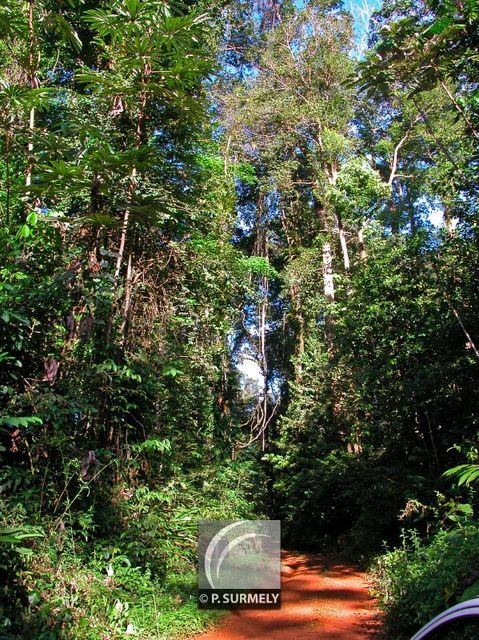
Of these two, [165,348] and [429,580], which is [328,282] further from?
[429,580]

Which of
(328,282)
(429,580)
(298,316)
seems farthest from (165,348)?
(298,316)

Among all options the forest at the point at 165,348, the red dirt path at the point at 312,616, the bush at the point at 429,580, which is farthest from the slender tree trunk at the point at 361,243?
the bush at the point at 429,580

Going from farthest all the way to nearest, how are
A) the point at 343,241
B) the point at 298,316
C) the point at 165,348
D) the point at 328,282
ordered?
the point at 298,316 < the point at 328,282 < the point at 343,241 < the point at 165,348

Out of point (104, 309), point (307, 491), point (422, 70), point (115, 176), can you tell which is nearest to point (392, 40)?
point (422, 70)

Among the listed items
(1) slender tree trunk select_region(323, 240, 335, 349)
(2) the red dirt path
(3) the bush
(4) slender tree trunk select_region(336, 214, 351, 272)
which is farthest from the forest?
(4) slender tree trunk select_region(336, 214, 351, 272)

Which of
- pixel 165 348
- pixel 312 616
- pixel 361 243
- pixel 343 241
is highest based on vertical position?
pixel 343 241

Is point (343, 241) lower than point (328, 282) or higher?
higher

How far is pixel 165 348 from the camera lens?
695 centimetres

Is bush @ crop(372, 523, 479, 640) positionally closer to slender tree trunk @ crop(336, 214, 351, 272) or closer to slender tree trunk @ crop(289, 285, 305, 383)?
slender tree trunk @ crop(336, 214, 351, 272)

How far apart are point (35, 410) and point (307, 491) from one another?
32.0 ft

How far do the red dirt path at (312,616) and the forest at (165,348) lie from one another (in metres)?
0.34

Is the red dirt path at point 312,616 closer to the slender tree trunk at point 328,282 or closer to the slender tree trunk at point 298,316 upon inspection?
the slender tree trunk at point 328,282

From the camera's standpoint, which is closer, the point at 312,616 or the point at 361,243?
the point at 312,616

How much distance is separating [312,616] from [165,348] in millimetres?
3808
